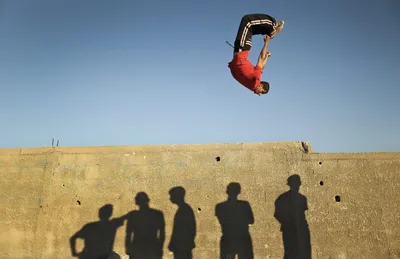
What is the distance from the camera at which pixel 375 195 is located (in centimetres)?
532

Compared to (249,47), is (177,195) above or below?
below

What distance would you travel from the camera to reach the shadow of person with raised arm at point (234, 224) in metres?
5.38

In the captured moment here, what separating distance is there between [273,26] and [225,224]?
144 inches

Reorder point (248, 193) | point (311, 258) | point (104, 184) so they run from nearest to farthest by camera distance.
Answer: point (311, 258) < point (248, 193) < point (104, 184)

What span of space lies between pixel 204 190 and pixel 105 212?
6.74ft

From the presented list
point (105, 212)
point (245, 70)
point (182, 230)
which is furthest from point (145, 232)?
point (245, 70)

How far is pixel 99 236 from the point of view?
5.70 m

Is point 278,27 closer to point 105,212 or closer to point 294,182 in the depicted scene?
point 294,182

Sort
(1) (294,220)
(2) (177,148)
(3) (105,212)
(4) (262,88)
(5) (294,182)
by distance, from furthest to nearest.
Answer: (2) (177,148), (3) (105,212), (5) (294,182), (1) (294,220), (4) (262,88)

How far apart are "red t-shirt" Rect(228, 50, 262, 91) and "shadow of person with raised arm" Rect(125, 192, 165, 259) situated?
3.27m

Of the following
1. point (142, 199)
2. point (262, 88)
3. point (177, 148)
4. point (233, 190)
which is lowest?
point (142, 199)

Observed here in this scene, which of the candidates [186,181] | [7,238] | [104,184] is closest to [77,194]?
[104,184]

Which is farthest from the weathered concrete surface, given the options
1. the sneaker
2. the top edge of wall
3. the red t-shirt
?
the sneaker

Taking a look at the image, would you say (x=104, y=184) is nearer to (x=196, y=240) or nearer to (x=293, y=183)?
(x=196, y=240)
